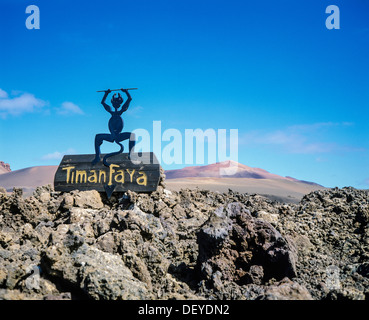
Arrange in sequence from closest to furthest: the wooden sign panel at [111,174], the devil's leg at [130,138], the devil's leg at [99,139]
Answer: the wooden sign panel at [111,174] → the devil's leg at [130,138] → the devil's leg at [99,139]

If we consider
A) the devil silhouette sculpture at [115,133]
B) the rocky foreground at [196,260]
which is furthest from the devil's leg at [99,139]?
the rocky foreground at [196,260]

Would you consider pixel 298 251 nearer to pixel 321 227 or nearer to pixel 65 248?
pixel 321 227

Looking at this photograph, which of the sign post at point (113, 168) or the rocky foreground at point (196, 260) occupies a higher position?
the sign post at point (113, 168)

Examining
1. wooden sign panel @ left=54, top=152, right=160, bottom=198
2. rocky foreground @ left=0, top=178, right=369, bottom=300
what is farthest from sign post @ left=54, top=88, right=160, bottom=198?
rocky foreground @ left=0, top=178, right=369, bottom=300

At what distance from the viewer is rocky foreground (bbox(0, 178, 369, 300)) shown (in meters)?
3.56

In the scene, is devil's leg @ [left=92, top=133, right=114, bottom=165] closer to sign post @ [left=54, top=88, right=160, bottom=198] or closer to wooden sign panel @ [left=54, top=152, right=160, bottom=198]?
sign post @ [left=54, top=88, right=160, bottom=198]

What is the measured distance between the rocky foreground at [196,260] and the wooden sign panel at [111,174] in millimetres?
2538

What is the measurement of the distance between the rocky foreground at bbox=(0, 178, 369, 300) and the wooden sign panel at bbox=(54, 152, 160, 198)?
2.54m

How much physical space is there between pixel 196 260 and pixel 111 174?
492 cm

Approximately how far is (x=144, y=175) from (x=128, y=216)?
3.47m

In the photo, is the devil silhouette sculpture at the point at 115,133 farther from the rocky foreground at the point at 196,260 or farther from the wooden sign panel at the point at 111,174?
the rocky foreground at the point at 196,260

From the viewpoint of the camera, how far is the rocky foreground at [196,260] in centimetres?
356

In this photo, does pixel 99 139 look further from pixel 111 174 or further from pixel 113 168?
pixel 111 174
